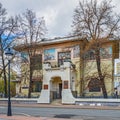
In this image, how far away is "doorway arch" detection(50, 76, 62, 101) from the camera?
50.0 m

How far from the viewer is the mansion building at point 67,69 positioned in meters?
48.2

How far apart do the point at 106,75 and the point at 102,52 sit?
344 centimetres

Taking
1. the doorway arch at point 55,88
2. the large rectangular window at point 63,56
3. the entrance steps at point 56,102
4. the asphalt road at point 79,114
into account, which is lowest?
the asphalt road at point 79,114

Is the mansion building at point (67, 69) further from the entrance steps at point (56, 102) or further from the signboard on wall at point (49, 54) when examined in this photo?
the entrance steps at point (56, 102)

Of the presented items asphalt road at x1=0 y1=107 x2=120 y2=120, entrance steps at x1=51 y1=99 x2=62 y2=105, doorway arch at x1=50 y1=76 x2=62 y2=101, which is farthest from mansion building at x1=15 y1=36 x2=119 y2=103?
asphalt road at x1=0 y1=107 x2=120 y2=120

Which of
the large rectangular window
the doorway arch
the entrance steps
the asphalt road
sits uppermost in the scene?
the large rectangular window

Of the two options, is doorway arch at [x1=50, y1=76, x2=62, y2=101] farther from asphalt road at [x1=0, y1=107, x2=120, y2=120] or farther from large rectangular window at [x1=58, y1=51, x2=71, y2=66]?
asphalt road at [x1=0, y1=107, x2=120, y2=120]

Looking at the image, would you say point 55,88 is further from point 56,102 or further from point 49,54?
point 49,54

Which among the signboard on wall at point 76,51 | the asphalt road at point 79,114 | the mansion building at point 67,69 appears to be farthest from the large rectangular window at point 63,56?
the asphalt road at point 79,114

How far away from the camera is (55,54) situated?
55719mm

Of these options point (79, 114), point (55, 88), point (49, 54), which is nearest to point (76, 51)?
point (49, 54)

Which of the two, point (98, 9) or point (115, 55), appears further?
point (115, 55)

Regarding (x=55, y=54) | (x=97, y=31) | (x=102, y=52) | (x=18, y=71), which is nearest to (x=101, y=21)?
(x=97, y=31)

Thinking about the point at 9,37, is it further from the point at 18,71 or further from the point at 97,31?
the point at 97,31
